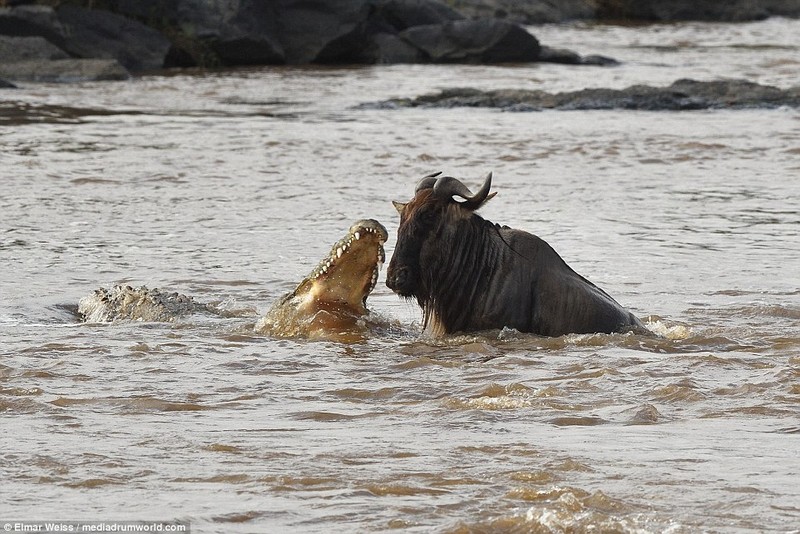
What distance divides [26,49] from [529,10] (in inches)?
898

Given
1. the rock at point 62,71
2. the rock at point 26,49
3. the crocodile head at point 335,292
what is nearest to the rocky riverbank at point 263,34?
the rock at point 26,49

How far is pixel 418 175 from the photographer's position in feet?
55.0

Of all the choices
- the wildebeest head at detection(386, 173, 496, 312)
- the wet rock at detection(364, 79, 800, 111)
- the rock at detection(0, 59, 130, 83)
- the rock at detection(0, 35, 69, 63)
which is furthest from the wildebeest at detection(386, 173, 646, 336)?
the rock at detection(0, 35, 69, 63)

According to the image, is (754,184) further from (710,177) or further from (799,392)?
(799,392)

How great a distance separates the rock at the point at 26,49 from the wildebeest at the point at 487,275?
2060 centimetres

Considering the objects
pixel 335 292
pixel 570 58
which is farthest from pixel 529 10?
pixel 335 292

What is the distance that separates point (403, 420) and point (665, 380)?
60.7 inches

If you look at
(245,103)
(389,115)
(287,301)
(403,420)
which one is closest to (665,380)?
(403,420)

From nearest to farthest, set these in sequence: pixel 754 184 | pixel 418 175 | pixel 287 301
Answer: pixel 287 301
pixel 754 184
pixel 418 175

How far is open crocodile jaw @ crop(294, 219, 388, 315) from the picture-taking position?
28.8ft

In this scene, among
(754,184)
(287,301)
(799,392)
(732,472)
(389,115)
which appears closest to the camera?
(732,472)

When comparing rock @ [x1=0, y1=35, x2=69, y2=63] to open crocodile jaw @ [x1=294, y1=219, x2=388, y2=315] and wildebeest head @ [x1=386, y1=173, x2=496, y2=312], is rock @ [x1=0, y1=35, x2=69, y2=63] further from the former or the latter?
wildebeest head @ [x1=386, y1=173, x2=496, y2=312]

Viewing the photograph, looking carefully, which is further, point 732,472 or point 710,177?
point 710,177

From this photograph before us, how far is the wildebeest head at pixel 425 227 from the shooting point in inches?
332
